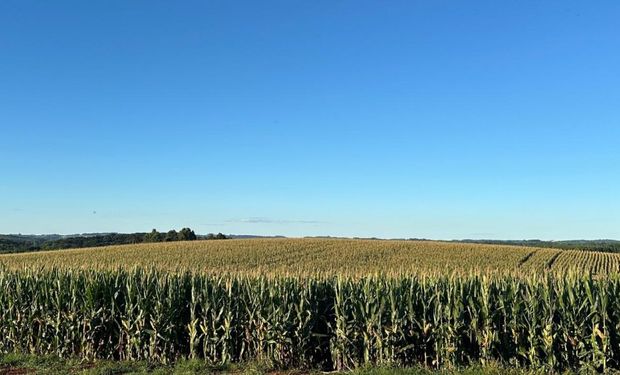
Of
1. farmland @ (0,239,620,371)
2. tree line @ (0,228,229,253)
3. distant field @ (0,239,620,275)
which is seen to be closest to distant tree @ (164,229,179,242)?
tree line @ (0,228,229,253)

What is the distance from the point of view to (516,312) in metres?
10.9

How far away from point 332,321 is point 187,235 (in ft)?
242

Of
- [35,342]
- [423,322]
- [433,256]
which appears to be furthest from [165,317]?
[433,256]

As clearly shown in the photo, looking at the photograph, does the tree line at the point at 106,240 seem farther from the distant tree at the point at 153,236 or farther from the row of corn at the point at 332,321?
the row of corn at the point at 332,321

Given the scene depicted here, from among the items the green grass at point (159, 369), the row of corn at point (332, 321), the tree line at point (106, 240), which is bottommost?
the green grass at point (159, 369)

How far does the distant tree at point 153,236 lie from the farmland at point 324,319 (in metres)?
71.8

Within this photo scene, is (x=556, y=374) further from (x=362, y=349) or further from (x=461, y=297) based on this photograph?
(x=362, y=349)

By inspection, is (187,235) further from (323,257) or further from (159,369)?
(159,369)

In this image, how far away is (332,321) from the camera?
11.7 meters

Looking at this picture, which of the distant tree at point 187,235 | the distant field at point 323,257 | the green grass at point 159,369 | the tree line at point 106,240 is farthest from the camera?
the distant tree at point 187,235

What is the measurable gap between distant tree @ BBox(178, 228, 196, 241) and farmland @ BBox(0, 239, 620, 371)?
6933 centimetres

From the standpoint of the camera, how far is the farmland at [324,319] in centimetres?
1070

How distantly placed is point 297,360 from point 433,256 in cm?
3291

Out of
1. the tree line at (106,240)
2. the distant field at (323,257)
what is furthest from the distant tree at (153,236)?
the distant field at (323,257)
